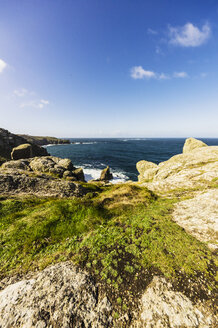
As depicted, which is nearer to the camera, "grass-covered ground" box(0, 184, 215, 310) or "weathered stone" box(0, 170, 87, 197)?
"grass-covered ground" box(0, 184, 215, 310)

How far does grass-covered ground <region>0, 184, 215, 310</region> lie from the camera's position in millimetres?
5336

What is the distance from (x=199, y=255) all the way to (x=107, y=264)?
4851mm

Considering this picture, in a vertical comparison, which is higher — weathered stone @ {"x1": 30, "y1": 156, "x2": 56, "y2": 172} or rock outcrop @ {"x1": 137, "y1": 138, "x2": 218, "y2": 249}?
weathered stone @ {"x1": 30, "y1": 156, "x2": 56, "y2": 172}

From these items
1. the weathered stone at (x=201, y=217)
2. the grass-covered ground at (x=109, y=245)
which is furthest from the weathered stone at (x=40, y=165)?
the weathered stone at (x=201, y=217)

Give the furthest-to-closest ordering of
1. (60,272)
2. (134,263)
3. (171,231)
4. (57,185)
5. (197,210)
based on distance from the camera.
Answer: (57,185) < (197,210) < (171,231) < (134,263) < (60,272)

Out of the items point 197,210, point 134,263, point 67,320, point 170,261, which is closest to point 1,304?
point 67,320

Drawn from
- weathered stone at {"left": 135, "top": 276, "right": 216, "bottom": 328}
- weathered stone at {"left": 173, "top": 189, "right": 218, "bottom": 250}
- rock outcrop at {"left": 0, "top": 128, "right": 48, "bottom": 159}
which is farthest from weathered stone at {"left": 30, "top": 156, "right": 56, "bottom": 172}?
rock outcrop at {"left": 0, "top": 128, "right": 48, "bottom": 159}

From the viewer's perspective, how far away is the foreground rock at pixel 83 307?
4012mm

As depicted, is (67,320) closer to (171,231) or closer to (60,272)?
(60,272)

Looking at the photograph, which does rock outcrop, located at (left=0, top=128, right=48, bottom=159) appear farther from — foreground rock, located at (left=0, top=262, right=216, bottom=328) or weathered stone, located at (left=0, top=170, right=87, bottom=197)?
foreground rock, located at (left=0, top=262, right=216, bottom=328)

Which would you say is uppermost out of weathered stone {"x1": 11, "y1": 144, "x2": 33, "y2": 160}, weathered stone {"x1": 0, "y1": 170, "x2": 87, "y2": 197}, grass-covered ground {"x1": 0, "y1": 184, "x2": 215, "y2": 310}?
weathered stone {"x1": 11, "y1": 144, "x2": 33, "y2": 160}

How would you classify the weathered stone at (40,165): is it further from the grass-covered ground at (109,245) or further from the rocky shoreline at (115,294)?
the rocky shoreline at (115,294)

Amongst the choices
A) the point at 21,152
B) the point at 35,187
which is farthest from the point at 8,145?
the point at 35,187

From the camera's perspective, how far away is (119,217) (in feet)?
33.6
